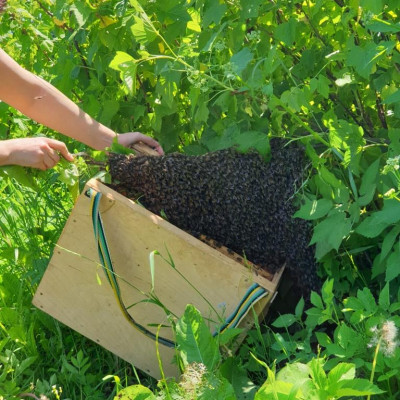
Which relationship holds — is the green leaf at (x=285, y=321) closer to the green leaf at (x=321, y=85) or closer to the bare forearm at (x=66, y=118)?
the green leaf at (x=321, y=85)

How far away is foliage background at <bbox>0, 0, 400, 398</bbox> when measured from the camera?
2.01 metres

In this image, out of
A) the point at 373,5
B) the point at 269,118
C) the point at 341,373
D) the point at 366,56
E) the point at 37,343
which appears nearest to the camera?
the point at 341,373

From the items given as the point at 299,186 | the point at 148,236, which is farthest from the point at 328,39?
the point at 148,236

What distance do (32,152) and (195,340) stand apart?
76 cm

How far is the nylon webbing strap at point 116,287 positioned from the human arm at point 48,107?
0.41m

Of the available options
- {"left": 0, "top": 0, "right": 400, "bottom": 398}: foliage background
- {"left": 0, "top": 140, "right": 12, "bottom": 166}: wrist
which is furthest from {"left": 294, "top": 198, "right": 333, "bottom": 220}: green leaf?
{"left": 0, "top": 140, "right": 12, "bottom": 166}: wrist

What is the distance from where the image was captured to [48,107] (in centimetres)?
258

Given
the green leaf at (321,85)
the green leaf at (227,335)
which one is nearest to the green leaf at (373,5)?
the green leaf at (321,85)

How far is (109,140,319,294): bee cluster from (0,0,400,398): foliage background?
56 millimetres

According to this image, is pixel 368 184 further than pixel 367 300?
Yes

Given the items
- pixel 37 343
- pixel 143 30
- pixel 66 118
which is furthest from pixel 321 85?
pixel 37 343

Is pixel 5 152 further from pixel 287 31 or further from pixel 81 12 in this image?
pixel 287 31

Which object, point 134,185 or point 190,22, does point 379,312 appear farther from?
point 190,22

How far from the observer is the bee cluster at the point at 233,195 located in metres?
2.23
